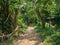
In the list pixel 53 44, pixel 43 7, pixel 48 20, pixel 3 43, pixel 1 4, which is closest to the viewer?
pixel 53 44

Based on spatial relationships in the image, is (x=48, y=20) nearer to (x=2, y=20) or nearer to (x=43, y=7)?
(x=43, y=7)

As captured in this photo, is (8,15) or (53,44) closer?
(53,44)

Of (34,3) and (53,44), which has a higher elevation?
(34,3)

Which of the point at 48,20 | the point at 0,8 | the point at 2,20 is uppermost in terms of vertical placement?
the point at 0,8

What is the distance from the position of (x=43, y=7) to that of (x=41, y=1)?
45.1 inches

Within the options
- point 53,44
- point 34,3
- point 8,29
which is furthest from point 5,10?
point 53,44

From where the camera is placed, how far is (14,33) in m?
11.8

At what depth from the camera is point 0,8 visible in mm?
11781

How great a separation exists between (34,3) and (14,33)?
8.77 feet

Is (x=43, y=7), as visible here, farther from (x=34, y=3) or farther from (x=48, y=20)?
(x=48, y=20)

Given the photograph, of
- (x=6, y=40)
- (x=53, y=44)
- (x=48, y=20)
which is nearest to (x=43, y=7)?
(x=48, y=20)

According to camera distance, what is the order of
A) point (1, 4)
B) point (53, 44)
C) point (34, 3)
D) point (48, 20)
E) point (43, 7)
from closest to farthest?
point (53, 44) → point (1, 4) → point (34, 3) → point (43, 7) → point (48, 20)

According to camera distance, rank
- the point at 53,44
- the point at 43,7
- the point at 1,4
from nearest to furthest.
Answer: the point at 53,44
the point at 1,4
the point at 43,7

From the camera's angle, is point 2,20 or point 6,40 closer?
point 6,40
